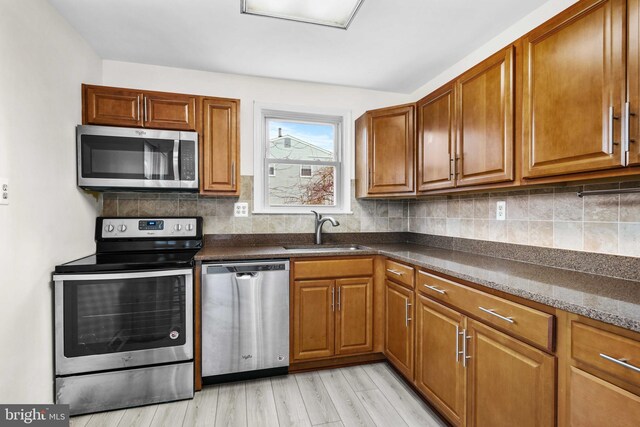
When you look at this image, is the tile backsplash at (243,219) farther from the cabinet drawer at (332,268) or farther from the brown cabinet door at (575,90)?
the brown cabinet door at (575,90)

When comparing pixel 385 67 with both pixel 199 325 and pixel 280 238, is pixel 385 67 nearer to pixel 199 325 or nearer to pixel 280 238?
pixel 280 238

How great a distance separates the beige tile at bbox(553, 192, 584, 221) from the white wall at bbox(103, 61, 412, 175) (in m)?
1.89

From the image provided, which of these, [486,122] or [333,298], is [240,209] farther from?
[486,122]

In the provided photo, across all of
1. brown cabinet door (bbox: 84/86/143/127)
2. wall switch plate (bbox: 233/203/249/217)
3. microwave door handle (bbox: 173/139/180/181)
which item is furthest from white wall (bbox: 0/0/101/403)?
wall switch plate (bbox: 233/203/249/217)

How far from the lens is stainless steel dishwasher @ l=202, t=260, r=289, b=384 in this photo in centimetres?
212

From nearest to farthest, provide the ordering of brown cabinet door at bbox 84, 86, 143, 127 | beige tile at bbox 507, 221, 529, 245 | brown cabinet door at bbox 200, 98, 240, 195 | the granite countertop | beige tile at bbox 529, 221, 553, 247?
the granite countertop, beige tile at bbox 529, 221, 553, 247, beige tile at bbox 507, 221, 529, 245, brown cabinet door at bbox 84, 86, 143, 127, brown cabinet door at bbox 200, 98, 240, 195

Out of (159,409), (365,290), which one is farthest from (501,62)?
(159,409)

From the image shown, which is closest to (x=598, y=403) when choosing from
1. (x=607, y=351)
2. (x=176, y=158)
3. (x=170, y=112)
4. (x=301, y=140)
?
(x=607, y=351)

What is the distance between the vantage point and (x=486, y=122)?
5.89 feet

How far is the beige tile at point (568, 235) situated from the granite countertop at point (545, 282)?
142 mm

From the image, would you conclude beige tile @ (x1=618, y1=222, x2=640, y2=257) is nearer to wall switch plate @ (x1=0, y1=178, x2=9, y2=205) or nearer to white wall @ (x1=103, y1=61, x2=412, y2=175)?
white wall @ (x1=103, y1=61, x2=412, y2=175)

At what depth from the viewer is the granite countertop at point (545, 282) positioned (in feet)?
3.24

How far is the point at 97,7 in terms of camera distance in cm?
186

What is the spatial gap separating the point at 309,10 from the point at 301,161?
1.36 meters
